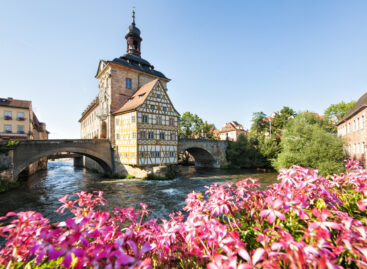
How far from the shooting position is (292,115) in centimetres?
3338

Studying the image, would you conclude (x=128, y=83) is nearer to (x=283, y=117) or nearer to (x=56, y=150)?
(x=56, y=150)

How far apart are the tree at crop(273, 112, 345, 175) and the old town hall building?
11962 millimetres

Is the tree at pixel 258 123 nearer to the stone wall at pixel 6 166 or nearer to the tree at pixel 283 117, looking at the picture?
the tree at pixel 283 117

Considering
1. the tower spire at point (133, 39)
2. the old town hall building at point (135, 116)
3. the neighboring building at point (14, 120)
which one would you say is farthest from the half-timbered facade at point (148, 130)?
the neighboring building at point (14, 120)

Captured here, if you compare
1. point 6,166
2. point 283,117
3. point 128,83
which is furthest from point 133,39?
point 283,117

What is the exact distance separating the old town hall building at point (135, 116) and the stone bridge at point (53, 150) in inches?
50.9

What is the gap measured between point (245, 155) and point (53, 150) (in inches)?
973

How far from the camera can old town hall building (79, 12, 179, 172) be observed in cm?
1791

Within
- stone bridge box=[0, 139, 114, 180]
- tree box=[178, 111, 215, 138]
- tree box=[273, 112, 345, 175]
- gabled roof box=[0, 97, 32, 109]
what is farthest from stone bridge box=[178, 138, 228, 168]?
gabled roof box=[0, 97, 32, 109]

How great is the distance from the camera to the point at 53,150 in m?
15.9

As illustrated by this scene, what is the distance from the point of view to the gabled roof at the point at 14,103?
23891mm

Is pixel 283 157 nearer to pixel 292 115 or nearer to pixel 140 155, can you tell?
pixel 140 155

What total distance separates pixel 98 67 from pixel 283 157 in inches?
1014

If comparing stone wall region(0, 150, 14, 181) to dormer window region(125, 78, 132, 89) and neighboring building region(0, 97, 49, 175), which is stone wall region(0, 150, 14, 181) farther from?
dormer window region(125, 78, 132, 89)
